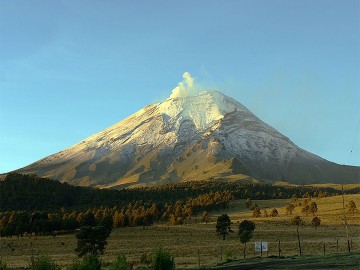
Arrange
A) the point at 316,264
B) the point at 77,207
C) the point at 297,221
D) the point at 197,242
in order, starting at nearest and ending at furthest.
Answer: the point at 316,264, the point at 197,242, the point at 297,221, the point at 77,207

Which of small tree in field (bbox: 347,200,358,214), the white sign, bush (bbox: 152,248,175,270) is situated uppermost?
small tree in field (bbox: 347,200,358,214)

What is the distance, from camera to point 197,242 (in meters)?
78.5

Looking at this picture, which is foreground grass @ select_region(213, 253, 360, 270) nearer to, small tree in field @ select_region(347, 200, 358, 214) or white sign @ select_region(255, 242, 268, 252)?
white sign @ select_region(255, 242, 268, 252)

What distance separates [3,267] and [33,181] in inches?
6178

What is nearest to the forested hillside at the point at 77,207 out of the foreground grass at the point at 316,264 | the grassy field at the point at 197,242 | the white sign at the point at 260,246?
the grassy field at the point at 197,242

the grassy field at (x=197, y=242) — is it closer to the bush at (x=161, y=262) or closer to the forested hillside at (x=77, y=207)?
the forested hillside at (x=77, y=207)

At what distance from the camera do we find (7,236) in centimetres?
11081

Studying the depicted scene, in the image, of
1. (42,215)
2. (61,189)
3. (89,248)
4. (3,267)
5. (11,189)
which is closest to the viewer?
(3,267)

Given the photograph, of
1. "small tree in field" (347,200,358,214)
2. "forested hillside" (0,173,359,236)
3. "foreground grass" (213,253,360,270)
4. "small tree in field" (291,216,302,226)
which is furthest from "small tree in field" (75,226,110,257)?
"small tree in field" (347,200,358,214)

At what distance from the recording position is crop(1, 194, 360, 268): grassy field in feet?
181

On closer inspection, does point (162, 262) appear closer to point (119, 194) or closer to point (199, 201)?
point (199, 201)

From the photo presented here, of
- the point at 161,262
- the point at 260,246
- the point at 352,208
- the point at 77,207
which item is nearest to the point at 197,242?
the point at 260,246

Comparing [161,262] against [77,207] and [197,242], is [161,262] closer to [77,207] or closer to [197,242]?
[197,242]

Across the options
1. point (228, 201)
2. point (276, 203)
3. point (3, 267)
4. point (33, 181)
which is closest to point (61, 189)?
point (33, 181)
